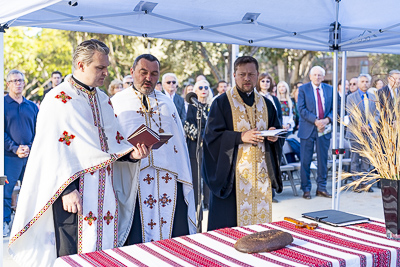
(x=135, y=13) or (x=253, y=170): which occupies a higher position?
(x=135, y=13)

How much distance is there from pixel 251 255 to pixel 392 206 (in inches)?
34.2

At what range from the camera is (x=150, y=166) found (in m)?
4.25

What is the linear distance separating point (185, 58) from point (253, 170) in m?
18.0

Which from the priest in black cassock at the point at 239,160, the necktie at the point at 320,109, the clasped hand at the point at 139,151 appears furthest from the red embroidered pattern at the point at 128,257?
the necktie at the point at 320,109

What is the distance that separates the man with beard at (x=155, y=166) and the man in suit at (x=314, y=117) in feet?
15.8

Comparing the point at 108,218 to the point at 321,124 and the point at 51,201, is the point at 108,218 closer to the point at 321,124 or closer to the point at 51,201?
the point at 51,201

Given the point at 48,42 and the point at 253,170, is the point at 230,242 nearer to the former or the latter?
the point at 253,170

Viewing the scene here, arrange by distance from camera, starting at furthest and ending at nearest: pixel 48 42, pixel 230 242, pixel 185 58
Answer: pixel 48 42
pixel 185 58
pixel 230 242

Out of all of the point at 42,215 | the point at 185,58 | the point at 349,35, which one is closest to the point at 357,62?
the point at 185,58

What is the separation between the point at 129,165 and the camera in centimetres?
408

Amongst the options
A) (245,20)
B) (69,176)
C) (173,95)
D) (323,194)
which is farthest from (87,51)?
(323,194)

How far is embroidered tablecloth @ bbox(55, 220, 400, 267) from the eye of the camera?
2.35 meters

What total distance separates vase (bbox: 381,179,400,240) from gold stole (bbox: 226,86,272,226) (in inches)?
83.5

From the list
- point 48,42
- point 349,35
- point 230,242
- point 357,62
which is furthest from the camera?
point 357,62
